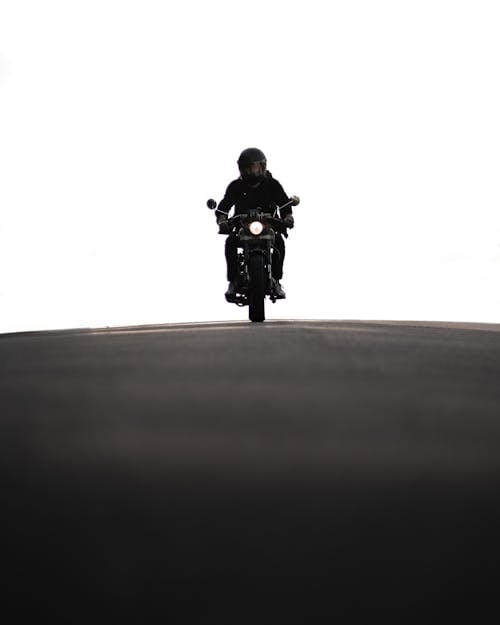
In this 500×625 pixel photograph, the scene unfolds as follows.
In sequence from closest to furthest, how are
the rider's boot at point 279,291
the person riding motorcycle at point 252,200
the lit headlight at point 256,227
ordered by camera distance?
the lit headlight at point 256,227
the rider's boot at point 279,291
the person riding motorcycle at point 252,200

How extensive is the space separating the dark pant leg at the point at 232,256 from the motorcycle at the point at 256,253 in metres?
0.05

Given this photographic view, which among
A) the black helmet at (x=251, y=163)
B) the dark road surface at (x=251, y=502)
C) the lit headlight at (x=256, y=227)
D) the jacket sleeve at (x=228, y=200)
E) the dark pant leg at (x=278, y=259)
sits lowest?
the dark road surface at (x=251, y=502)

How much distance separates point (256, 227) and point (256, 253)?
335mm

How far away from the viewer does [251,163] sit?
7531mm

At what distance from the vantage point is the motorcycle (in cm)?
667

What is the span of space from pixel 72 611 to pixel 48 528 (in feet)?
0.82

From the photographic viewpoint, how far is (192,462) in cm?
125

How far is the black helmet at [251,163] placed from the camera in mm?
7523

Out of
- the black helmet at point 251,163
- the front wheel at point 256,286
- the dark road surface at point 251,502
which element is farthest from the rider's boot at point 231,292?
the dark road surface at point 251,502

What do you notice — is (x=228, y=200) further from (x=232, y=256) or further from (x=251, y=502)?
(x=251, y=502)

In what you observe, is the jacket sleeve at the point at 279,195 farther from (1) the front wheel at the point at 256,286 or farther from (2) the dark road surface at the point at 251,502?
(2) the dark road surface at the point at 251,502

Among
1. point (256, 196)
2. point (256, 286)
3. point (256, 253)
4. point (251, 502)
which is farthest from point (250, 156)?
point (251, 502)

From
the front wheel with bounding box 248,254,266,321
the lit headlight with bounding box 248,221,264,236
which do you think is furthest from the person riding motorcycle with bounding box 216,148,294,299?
the front wheel with bounding box 248,254,266,321

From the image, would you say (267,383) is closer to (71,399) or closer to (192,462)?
(71,399)
